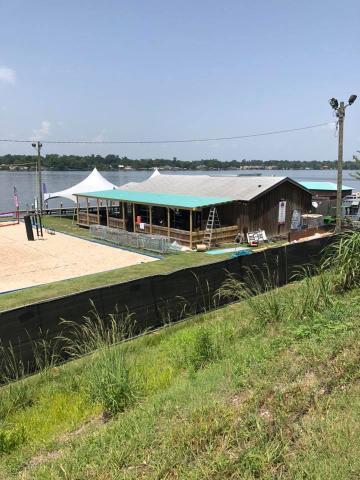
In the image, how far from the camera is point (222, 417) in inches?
153

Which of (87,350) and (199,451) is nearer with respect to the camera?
(199,451)

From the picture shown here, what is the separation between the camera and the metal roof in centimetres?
2612

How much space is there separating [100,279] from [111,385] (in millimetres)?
11903

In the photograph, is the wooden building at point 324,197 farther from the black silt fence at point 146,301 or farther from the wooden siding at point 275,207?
the black silt fence at point 146,301

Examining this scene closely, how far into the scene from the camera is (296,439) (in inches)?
139

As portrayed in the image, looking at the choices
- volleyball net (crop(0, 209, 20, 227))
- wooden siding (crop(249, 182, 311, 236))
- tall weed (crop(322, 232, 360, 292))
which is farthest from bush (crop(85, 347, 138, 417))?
volleyball net (crop(0, 209, 20, 227))

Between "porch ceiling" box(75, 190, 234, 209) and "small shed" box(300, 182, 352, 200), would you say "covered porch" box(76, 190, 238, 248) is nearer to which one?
"porch ceiling" box(75, 190, 234, 209)

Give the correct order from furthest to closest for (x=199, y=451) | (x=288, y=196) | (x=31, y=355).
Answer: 1. (x=288, y=196)
2. (x=31, y=355)
3. (x=199, y=451)

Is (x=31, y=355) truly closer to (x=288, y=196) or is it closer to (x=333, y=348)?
(x=333, y=348)

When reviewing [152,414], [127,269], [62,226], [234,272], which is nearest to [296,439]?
[152,414]

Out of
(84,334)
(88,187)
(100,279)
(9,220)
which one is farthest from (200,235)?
(9,220)

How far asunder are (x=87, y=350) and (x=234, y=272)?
492 centimetres

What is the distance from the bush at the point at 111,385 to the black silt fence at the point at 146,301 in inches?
102

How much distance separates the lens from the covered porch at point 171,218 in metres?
24.2
